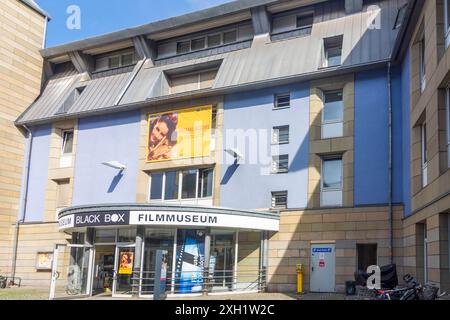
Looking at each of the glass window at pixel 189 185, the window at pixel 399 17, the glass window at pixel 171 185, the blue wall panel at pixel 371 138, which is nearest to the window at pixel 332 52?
the blue wall panel at pixel 371 138

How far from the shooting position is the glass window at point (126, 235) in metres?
19.3

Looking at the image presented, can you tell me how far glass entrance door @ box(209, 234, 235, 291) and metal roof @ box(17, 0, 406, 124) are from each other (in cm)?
675

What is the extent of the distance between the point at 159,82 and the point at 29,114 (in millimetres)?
7956

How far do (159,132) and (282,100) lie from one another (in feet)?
19.8

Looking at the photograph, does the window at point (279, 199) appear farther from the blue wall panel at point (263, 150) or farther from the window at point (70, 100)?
the window at point (70, 100)

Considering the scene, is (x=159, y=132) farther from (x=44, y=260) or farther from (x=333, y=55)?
(x=44, y=260)

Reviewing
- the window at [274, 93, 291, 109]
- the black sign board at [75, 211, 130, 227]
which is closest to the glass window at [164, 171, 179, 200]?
the black sign board at [75, 211, 130, 227]

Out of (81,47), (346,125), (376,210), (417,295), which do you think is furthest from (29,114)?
(417,295)

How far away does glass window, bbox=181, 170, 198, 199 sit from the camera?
23062 mm

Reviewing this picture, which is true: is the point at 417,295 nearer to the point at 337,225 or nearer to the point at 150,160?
the point at 337,225

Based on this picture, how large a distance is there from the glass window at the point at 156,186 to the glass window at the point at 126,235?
4488 mm

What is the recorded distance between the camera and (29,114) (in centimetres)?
2809

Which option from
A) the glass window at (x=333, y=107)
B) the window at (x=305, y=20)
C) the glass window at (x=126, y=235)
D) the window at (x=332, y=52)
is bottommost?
the glass window at (x=126, y=235)

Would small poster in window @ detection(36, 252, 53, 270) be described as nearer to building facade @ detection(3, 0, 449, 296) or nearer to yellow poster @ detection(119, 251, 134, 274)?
building facade @ detection(3, 0, 449, 296)
